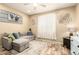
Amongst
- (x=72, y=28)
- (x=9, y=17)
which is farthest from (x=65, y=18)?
(x=9, y=17)

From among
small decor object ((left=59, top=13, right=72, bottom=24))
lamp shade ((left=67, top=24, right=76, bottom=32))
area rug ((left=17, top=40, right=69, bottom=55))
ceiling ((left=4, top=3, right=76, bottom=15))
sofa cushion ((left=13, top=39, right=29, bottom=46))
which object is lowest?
area rug ((left=17, top=40, right=69, bottom=55))

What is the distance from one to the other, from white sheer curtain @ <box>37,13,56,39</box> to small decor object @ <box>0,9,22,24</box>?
20.7 inches

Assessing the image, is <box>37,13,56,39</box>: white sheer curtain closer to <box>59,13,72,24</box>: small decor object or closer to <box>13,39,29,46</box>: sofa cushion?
<box>59,13,72,24</box>: small decor object

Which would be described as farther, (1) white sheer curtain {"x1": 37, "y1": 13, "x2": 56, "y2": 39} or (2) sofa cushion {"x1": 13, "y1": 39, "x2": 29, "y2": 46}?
(1) white sheer curtain {"x1": 37, "y1": 13, "x2": 56, "y2": 39}

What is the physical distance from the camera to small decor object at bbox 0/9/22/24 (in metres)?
2.19

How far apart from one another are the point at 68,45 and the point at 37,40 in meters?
0.76

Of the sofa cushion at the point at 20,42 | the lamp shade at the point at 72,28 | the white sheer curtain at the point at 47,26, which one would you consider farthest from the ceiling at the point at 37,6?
the sofa cushion at the point at 20,42

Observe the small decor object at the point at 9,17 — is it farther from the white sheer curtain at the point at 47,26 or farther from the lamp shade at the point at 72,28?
the lamp shade at the point at 72,28

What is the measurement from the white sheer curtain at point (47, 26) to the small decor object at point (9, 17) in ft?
1.72

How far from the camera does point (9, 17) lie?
2273 mm

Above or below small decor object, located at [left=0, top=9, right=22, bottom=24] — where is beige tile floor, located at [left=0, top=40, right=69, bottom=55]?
below

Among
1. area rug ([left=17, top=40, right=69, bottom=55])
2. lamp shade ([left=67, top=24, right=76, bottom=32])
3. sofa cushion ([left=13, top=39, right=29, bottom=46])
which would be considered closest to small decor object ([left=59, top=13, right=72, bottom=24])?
lamp shade ([left=67, top=24, right=76, bottom=32])

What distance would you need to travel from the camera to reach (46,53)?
2.29 m

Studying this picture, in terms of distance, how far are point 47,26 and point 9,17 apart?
948mm
